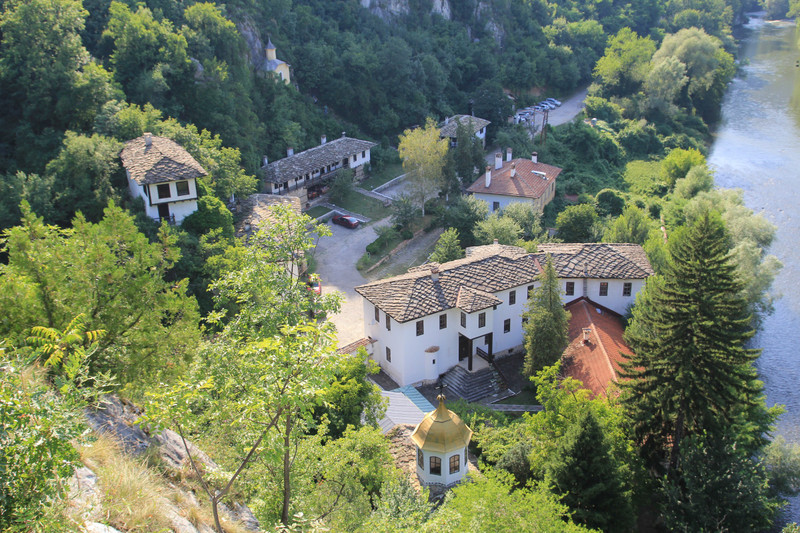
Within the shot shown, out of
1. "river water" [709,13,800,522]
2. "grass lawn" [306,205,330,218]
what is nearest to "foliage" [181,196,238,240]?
"grass lawn" [306,205,330,218]

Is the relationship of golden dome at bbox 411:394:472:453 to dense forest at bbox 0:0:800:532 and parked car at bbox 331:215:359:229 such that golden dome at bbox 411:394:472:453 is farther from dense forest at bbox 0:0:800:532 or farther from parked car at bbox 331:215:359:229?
parked car at bbox 331:215:359:229

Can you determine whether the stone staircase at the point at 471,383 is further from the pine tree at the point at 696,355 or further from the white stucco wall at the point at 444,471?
the white stucco wall at the point at 444,471

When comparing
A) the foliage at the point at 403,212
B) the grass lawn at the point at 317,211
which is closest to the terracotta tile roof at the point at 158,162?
the grass lawn at the point at 317,211

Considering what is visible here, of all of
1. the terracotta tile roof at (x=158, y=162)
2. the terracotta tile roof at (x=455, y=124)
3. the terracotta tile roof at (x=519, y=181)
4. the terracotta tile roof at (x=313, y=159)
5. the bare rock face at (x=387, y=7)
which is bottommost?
the terracotta tile roof at (x=519, y=181)

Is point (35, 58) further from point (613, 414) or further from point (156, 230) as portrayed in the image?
point (613, 414)

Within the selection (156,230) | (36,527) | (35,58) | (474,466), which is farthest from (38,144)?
(36,527)
